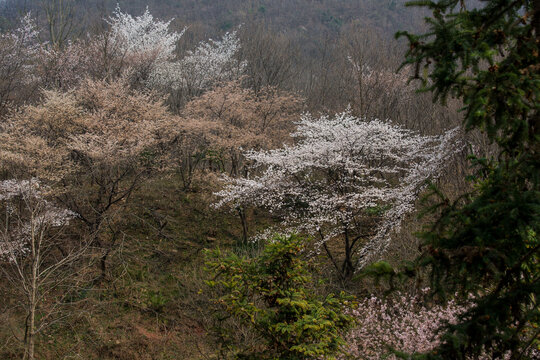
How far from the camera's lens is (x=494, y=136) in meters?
2.94

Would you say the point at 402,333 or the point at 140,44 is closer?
A: the point at 402,333

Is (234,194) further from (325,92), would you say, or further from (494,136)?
(325,92)

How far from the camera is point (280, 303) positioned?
5023 millimetres

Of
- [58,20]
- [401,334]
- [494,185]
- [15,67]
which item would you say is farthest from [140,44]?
[494,185]

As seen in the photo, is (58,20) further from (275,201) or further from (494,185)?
(494,185)

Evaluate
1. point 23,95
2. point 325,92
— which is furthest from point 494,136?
point 325,92

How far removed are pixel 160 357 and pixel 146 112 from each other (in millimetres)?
9110

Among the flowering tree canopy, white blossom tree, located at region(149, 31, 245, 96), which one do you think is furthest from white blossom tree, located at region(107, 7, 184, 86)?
white blossom tree, located at region(149, 31, 245, 96)

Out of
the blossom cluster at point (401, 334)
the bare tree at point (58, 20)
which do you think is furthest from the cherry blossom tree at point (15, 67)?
the blossom cluster at point (401, 334)

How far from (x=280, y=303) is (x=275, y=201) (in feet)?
37.4

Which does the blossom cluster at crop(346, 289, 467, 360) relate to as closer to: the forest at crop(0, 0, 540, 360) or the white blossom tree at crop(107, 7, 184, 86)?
the forest at crop(0, 0, 540, 360)

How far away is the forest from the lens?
3.04 meters

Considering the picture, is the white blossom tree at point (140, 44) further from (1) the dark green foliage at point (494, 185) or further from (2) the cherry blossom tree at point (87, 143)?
(1) the dark green foliage at point (494, 185)

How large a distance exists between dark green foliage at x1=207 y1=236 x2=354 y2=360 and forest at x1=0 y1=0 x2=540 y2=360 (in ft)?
0.09
